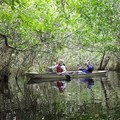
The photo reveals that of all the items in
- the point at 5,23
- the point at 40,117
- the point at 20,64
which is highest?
the point at 5,23

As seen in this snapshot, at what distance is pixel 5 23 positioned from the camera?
17016 millimetres

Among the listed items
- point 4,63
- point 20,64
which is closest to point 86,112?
point 4,63

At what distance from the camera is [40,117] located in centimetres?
859

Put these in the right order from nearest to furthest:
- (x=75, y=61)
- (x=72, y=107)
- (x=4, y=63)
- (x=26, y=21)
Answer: (x=72, y=107) < (x=26, y=21) < (x=4, y=63) < (x=75, y=61)

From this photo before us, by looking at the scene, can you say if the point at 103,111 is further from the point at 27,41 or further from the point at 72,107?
the point at 27,41

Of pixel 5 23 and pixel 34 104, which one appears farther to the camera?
pixel 5 23

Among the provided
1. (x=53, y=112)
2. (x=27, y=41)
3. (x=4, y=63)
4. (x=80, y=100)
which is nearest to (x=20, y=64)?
(x=4, y=63)

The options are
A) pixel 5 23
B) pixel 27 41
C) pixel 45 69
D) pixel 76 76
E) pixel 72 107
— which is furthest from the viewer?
pixel 45 69

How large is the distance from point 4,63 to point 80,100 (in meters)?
12.4

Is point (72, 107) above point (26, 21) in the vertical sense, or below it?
below

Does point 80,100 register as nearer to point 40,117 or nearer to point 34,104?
point 34,104

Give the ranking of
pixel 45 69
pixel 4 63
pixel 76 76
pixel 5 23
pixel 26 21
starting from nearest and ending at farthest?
pixel 26 21, pixel 5 23, pixel 4 63, pixel 76 76, pixel 45 69

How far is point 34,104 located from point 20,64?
13.9m

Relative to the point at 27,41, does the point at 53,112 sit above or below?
Answer: below
